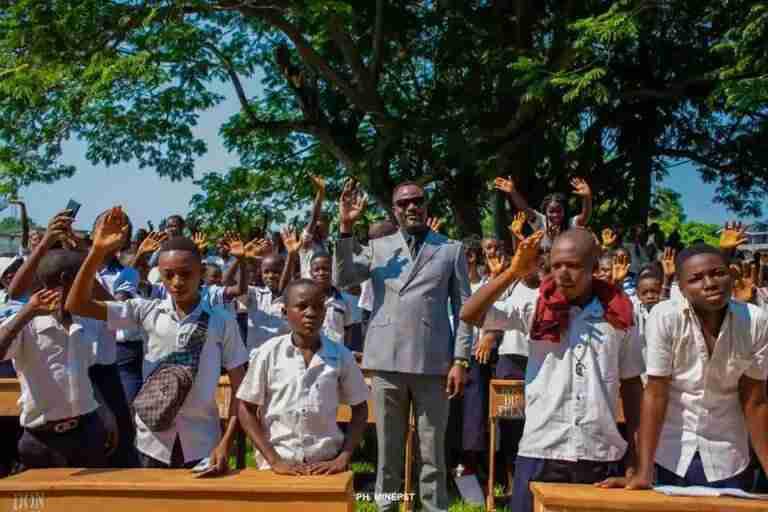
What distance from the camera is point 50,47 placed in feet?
41.2

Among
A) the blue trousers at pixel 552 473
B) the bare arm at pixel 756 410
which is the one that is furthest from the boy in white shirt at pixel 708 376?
the blue trousers at pixel 552 473

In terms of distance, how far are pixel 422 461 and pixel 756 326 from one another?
2.13 m

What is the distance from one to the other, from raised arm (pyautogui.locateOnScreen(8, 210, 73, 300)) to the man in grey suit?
4.94ft

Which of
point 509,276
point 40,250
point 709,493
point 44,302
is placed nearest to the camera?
point 709,493

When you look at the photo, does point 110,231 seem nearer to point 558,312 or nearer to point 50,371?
point 50,371

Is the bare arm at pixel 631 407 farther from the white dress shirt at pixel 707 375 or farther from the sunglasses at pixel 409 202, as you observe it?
the sunglasses at pixel 409 202

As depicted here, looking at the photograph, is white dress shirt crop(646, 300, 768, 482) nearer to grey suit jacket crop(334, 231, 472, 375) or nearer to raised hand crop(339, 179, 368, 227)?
grey suit jacket crop(334, 231, 472, 375)

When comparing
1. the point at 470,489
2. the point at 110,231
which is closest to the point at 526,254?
the point at 110,231

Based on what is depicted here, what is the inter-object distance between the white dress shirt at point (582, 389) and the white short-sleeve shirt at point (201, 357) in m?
1.46

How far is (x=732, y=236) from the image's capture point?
4.16 meters

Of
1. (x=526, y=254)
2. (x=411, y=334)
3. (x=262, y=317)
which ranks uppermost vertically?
(x=526, y=254)

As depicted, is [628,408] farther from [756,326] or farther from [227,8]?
[227,8]

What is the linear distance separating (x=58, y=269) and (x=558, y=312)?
2348 millimetres

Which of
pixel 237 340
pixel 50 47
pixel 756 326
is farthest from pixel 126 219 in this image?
pixel 50 47
